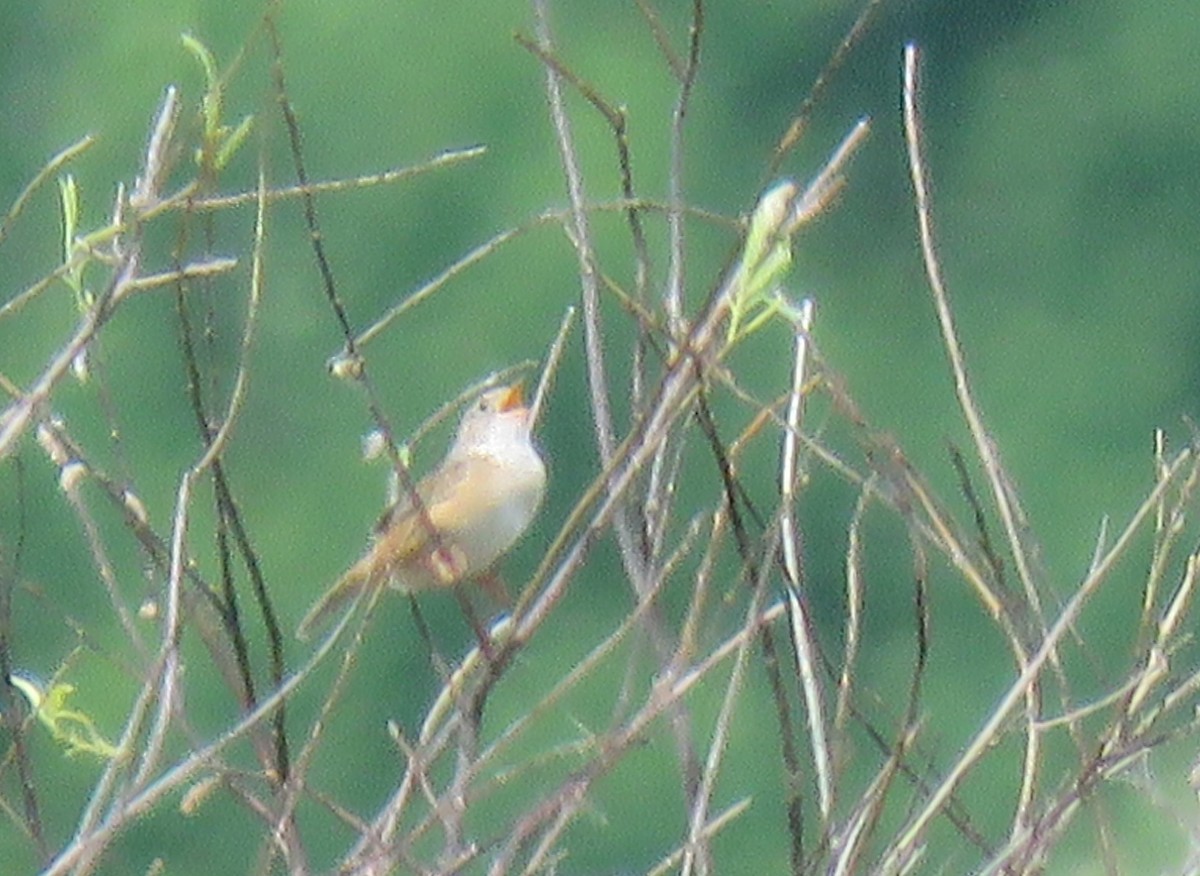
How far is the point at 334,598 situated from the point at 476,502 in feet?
0.67

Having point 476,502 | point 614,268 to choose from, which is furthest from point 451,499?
point 614,268

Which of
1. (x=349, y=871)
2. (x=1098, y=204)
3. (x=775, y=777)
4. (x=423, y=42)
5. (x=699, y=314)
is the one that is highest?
(x=699, y=314)

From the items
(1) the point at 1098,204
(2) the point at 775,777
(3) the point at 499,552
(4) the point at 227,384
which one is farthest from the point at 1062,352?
(3) the point at 499,552

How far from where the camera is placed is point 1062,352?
42.3 feet

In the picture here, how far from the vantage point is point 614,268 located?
11.2 metres

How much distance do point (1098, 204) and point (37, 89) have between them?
14.1ft

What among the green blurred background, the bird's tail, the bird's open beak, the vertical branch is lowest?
the green blurred background

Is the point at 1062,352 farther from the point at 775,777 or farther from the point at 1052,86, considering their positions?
the point at 775,777

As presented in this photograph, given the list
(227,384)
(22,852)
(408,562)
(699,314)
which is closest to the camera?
→ (699,314)

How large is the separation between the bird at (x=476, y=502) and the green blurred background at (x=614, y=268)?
6.14 meters

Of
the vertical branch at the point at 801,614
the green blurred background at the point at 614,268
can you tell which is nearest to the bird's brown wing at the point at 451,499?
the vertical branch at the point at 801,614

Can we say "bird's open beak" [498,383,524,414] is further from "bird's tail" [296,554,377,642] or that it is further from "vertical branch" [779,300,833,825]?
"vertical branch" [779,300,833,825]

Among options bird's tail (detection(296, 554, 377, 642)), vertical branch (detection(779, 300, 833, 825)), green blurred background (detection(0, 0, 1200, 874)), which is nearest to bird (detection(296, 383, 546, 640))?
bird's tail (detection(296, 554, 377, 642))

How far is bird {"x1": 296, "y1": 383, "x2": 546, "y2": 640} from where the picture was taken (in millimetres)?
3279
